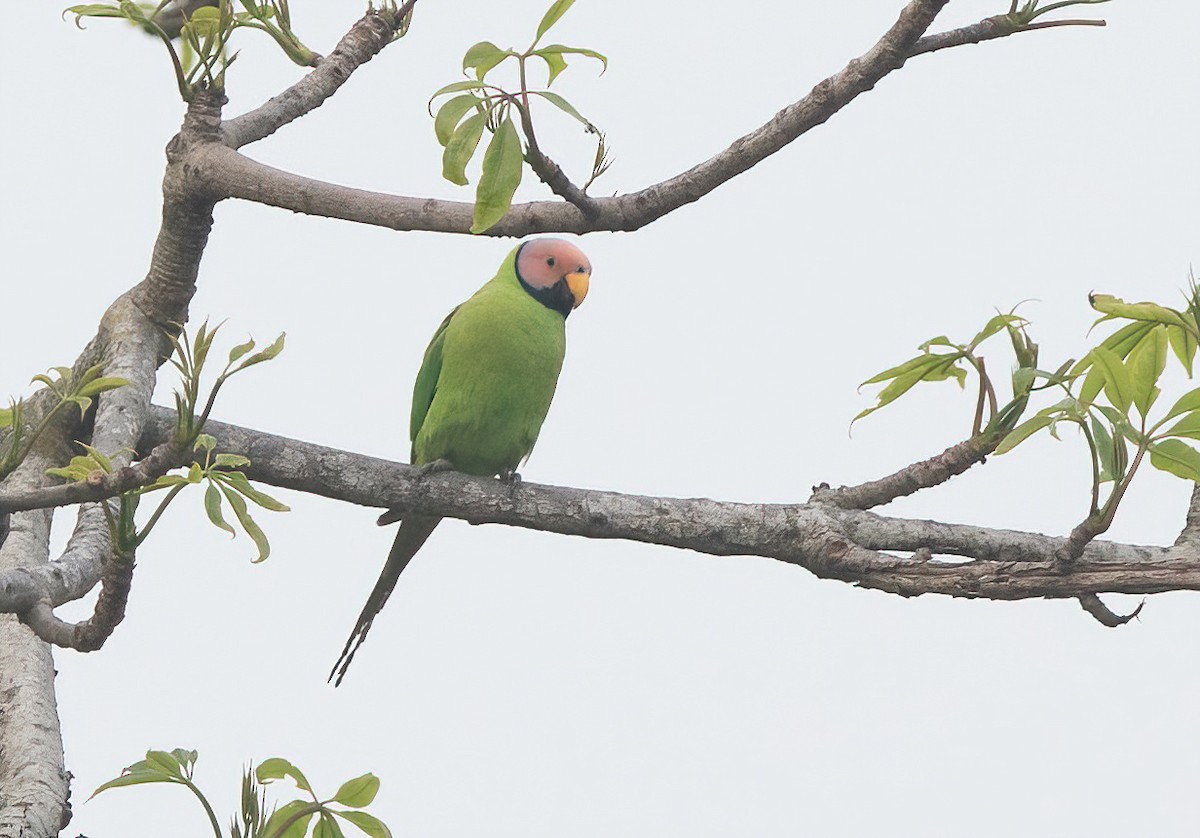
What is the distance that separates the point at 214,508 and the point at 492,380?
7.05ft

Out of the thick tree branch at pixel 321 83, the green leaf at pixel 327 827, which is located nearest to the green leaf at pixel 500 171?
the green leaf at pixel 327 827

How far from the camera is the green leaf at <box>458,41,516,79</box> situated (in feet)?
6.39

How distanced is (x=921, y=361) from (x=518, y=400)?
1888mm

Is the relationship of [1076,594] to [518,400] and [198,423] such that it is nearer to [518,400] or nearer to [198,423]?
[198,423]

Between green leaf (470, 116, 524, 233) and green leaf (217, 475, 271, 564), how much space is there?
0.58 m

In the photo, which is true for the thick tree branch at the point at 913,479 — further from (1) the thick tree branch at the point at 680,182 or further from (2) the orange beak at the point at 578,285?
(2) the orange beak at the point at 578,285

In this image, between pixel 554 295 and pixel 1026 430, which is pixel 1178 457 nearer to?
pixel 1026 430

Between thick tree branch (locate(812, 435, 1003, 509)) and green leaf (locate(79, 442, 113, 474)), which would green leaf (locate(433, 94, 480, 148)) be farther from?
thick tree branch (locate(812, 435, 1003, 509))

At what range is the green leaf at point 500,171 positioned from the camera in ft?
6.42

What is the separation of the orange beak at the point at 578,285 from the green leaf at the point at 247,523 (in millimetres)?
2412

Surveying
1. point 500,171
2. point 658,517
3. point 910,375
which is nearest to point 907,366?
point 910,375

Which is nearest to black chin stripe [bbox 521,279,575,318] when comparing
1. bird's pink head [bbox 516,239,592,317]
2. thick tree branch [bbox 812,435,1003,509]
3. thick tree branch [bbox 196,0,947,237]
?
bird's pink head [bbox 516,239,592,317]

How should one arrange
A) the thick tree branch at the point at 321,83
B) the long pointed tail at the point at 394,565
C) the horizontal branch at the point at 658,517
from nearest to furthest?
the horizontal branch at the point at 658,517
the thick tree branch at the point at 321,83
the long pointed tail at the point at 394,565

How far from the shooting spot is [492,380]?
13.3 ft
